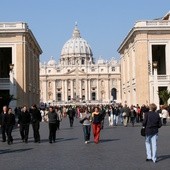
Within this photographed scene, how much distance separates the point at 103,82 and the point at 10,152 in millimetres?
152381

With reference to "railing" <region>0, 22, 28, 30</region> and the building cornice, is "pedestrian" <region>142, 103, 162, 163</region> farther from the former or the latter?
"railing" <region>0, 22, 28, 30</region>

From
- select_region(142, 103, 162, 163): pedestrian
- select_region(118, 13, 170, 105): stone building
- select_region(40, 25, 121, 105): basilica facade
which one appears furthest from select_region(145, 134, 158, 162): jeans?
select_region(40, 25, 121, 105): basilica facade

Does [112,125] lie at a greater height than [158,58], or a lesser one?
lesser

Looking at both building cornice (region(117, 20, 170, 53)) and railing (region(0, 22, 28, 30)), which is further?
railing (region(0, 22, 28, 30))

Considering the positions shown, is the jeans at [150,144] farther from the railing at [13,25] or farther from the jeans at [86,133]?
the railing at [13,25]

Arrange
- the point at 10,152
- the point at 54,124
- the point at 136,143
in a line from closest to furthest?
1. the point at 10,152
2. the point at 136,143
3. the point at 54,124

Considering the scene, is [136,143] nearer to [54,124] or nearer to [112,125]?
[54,124]

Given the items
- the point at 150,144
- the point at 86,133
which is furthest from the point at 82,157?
the point at 86,133

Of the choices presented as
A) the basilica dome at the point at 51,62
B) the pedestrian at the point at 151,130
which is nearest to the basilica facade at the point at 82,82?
the basilica dome at the point at 51,62

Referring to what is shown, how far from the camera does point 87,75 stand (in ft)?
557


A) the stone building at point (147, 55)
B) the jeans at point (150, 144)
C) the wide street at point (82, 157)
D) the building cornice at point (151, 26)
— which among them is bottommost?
the wide street at point (82, 157)

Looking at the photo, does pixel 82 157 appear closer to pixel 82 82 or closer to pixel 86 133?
pixel 86 133

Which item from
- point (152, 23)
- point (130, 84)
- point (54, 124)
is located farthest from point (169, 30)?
point (54, 124)

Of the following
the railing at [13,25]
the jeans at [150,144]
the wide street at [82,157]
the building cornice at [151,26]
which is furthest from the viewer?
the railing at [13,25]
